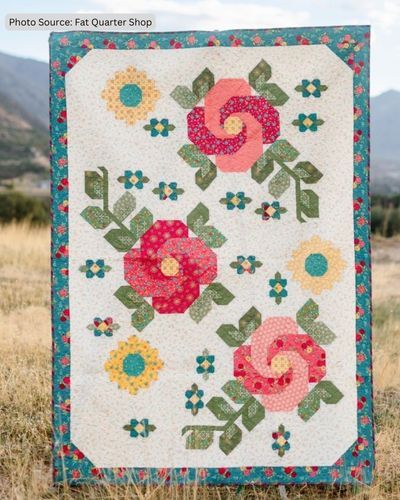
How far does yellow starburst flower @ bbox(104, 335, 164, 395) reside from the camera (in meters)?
3.36

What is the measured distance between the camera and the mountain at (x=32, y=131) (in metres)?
31.4

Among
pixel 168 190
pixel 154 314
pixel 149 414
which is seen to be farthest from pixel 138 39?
pixel 149 414

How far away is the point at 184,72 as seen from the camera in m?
3.30

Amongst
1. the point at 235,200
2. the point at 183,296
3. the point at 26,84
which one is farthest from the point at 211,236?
the point at 26,84

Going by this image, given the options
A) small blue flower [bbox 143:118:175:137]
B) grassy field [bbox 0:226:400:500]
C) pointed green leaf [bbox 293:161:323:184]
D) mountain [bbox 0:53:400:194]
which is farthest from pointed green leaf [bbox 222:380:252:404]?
mountain [bbox 0:53:400:194]

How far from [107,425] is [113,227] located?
0.92 metres

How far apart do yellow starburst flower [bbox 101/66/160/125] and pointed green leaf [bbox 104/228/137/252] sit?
1.62ft

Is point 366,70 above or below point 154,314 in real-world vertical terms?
above

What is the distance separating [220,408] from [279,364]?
34cm

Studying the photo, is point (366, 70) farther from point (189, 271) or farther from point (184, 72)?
point (189, 271)

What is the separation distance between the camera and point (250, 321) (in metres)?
3.35

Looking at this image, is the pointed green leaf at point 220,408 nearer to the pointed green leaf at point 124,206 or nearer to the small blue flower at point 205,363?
the small blue flower at point 205,363

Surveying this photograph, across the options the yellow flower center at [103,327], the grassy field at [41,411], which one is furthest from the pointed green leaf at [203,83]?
the grassy field at [41,411]

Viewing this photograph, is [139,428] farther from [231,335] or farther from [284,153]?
[284,153]
